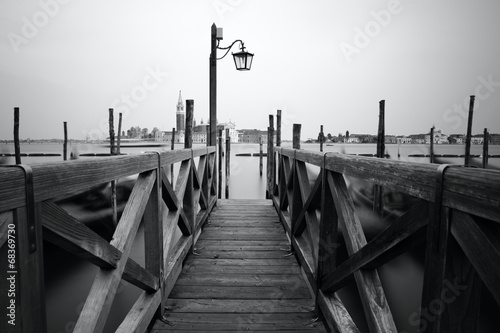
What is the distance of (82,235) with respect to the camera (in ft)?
4.05

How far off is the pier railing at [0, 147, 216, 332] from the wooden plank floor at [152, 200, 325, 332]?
0.87 ft

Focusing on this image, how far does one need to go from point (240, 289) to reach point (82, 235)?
1.95 m

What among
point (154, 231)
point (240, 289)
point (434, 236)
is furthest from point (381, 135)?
point (434, 236)

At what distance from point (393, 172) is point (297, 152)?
217 centimetres

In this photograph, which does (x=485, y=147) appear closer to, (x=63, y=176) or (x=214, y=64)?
(x=214, y=64)

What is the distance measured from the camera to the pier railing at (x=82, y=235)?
2.95 feet

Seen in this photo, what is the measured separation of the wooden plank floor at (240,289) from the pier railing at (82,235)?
10.4 inches

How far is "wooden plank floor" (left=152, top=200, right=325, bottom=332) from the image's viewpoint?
92.6 inches

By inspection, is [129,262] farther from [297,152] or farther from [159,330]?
[297,152]

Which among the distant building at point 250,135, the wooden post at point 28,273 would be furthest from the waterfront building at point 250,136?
the wooden post at point 28,273

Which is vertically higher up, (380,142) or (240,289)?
(380,142)

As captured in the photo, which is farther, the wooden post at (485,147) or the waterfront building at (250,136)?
the waterfront building at (250,136)

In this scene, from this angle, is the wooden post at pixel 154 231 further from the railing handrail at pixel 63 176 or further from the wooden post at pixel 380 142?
the wooden post at pixel 380 142

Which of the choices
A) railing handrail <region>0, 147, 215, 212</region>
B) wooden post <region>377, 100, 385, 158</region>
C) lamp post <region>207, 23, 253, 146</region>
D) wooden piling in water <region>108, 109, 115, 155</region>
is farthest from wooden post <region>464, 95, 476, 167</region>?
railing handrail <region>0, 147, 215, 212</region>
